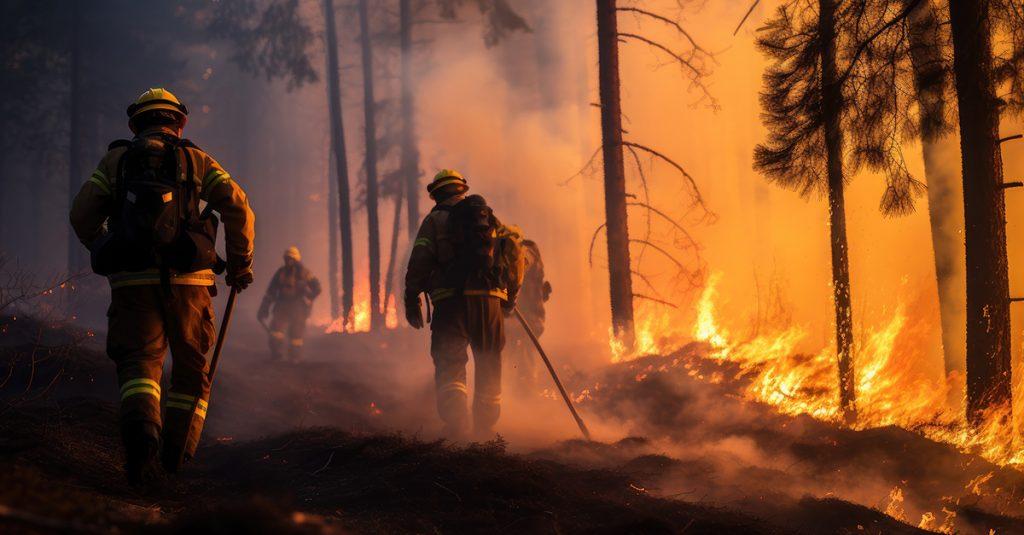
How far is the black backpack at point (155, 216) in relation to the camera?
4.60 m

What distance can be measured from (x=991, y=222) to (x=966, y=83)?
3.89 feet

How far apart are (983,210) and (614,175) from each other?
5.79 m

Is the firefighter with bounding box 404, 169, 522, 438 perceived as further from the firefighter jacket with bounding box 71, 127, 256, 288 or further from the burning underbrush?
the firefighter jacket with bounding box 71, 127, 256, 288

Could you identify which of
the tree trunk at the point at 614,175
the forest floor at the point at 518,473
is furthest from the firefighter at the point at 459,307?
the tree trunk at the point at 614,175

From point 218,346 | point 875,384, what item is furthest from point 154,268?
point 875,384

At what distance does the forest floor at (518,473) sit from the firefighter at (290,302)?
16.4 ft

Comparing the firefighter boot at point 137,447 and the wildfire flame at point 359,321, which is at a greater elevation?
the wildfire flame at point 359,321

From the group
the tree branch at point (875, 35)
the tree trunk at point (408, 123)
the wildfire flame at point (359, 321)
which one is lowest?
the wildfire flame at point (359, 321)

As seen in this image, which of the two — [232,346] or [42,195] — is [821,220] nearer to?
[232,346]

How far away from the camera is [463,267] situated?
7.37 meters

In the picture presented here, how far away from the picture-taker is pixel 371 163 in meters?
24.0

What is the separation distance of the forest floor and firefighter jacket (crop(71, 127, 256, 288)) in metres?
1.14

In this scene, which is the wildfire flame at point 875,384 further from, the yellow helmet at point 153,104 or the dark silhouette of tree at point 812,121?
the yellow helmet at point 153,104

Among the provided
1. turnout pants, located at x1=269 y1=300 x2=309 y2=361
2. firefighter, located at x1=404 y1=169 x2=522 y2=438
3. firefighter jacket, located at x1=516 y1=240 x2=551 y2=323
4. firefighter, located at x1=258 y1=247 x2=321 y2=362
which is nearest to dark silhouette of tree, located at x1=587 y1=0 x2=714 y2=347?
firefighter jacket, located at x1=516 y1=240 x2=551 y2=323
